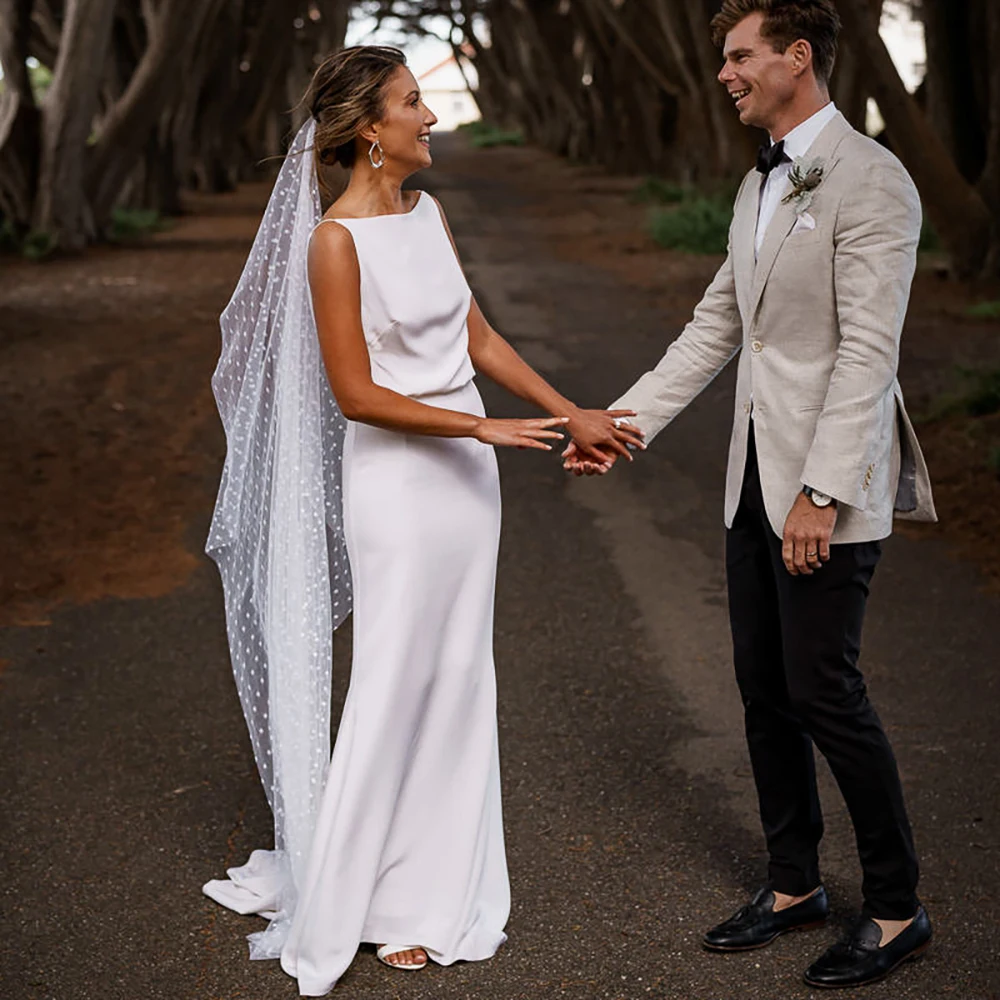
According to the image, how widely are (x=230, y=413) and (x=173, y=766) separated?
1584 mm

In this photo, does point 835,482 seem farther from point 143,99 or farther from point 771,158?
point 143,99

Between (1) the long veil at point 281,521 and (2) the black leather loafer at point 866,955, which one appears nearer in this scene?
(2) the black leather loafer at point 866,955

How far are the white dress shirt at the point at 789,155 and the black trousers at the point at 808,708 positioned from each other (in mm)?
564

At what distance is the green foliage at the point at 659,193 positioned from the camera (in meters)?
27.2

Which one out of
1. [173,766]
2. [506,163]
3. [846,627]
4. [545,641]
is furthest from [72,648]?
[506,163]

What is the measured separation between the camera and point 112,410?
1166 centimetres

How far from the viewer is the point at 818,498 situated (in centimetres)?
374

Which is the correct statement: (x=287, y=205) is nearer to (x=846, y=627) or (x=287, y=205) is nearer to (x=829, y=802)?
(x=846, y=627)

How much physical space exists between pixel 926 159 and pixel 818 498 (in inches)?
514

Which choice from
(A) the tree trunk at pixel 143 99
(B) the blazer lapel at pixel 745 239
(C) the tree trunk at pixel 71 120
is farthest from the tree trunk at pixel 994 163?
(B) the blazer lapel at pixel 745 239

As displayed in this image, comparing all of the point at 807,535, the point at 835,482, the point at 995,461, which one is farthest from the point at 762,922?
the point at 995,461

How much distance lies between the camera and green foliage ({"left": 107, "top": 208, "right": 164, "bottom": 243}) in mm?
23842

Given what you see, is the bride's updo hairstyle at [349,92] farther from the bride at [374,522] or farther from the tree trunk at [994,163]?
the tree trunk at [994,163]

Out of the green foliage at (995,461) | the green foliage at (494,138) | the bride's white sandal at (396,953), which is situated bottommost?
the green foliage at (494,138)
